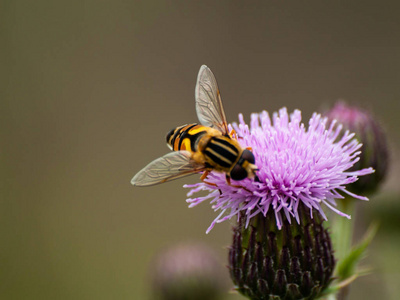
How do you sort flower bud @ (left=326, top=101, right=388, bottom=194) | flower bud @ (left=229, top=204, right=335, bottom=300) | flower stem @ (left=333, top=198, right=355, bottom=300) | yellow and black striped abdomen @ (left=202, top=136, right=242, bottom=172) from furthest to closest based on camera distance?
flower bud @ (left=326, top=101, right=388, bottom=194) → flower stem @ (left=333, top=198, right=355, bottom=300) → flower bud @ (left=229, top=204, right=335, bottom=300) → yellow and black striped abdomen @ (left=202, top=136, right=242, bottom=172)

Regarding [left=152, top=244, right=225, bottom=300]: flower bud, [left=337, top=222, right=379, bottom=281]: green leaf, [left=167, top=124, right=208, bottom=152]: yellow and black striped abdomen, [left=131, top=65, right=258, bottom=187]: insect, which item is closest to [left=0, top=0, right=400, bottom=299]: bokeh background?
[left=152, top=244, right=225, bottom=300]: flower bud

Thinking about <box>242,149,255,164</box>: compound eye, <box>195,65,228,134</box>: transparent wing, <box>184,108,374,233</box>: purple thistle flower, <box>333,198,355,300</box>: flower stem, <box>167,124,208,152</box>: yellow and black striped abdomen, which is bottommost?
<box>333,198,355,300</box>: flower stem

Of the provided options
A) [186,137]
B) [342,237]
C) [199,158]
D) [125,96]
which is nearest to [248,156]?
[199,158]

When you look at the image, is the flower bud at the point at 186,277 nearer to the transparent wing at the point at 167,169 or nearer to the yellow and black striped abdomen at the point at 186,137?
the yellow and black striped abdomen at the point at 186,137

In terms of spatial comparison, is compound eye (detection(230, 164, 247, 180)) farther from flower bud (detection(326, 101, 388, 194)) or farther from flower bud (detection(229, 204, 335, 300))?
flower bud (detection(326, 101, 388, 194))

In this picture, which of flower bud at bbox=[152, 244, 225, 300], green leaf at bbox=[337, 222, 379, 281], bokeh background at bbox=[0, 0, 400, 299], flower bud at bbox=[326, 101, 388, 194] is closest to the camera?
green leaf at bbox=[337, 222, 379, 281]
